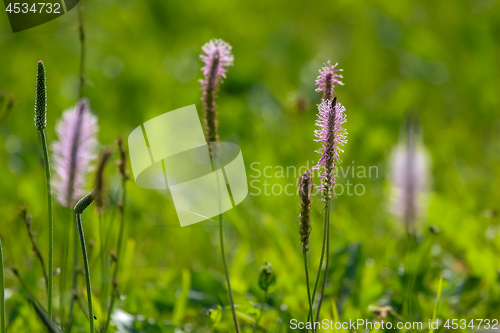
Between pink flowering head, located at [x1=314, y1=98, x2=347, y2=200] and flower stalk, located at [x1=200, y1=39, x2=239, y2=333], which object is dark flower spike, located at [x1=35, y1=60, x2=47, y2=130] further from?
pink flowering head, located at [x1=314, y1=98, x2=347, y2=200]

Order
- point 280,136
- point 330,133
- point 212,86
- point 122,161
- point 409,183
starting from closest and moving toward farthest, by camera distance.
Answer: point 330,133 < point 212,86 < point 122,161 < point 409,183 < point 280,136

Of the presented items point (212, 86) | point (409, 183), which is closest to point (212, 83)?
point (212, 86)

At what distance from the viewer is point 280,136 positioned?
2.60m

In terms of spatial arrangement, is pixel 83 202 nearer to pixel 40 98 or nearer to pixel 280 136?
pixel 40 98

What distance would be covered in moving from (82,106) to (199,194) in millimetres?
937

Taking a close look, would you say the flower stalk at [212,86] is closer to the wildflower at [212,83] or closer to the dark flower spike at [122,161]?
the wildflower at [212,83]

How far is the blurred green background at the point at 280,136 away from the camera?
1.37 metres

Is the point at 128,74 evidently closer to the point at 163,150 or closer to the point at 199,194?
the point at 163,150

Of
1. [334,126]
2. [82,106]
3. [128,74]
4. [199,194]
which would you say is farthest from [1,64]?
[334,126]

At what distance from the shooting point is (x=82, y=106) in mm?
1087

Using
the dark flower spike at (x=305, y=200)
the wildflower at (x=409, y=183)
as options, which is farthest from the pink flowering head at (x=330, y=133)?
the wildflower at (x=409, y=183)

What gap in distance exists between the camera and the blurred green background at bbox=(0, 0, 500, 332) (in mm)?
1369


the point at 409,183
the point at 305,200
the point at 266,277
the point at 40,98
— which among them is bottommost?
the point at 266,277

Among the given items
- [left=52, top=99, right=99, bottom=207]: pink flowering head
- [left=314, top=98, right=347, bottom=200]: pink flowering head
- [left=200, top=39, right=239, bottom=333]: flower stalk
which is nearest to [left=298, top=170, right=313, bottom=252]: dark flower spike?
[left=314, top=98, right=347, bottom=200]: pink flowering head
